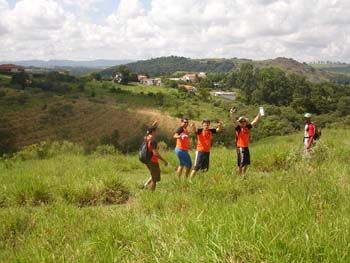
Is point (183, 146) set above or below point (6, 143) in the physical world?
above

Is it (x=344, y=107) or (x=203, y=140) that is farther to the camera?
(x=344, y=107)

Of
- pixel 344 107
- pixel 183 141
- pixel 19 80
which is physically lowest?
pixel 344 107

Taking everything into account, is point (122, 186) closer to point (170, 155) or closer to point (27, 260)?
point (27, 260)

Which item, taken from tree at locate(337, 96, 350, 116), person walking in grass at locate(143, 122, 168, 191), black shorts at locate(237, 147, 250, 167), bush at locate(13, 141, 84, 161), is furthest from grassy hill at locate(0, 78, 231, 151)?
person walking in grass at locate(143, 122, 168, 191)

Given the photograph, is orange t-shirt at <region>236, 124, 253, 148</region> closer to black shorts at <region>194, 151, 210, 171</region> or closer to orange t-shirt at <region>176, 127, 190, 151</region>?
black shorts at <region>194, 151, 210, 171</region>

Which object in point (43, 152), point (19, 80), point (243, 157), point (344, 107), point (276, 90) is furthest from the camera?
point (276, 90)

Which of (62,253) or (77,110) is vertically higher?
(62,253)

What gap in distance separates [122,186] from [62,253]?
4.52m

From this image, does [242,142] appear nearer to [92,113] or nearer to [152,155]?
[152,155]

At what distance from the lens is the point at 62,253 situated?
431 cm

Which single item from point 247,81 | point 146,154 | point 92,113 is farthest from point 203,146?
point 247,81

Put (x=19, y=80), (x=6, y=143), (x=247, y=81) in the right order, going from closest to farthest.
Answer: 1. (x=6, y=143)
2. (x=19, y=80)
3. (x=247, y=81)

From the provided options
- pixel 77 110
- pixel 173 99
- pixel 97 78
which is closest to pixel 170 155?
pixel 77 110

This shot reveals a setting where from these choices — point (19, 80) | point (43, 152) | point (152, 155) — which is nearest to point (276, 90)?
→ point (19, 80)
